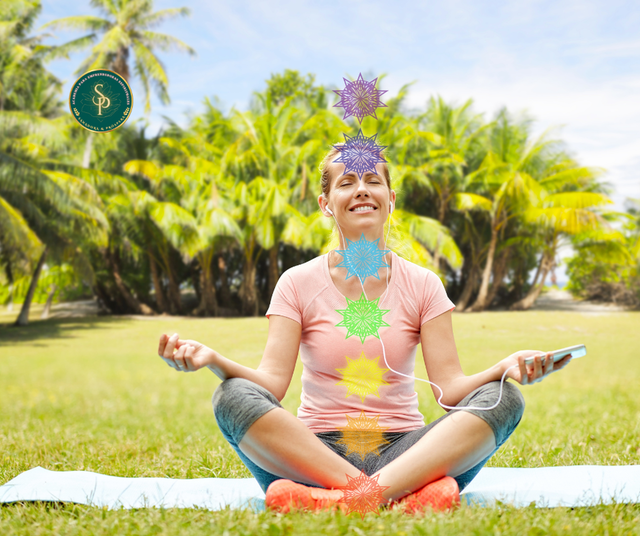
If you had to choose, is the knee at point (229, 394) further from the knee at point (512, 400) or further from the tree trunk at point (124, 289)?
the tree trunk at point (124, 289)

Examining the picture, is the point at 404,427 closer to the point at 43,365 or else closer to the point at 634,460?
the point at 634,460

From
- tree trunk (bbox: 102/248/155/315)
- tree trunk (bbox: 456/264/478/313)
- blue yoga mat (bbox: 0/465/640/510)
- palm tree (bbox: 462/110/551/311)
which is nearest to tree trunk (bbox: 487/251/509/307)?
palm tree (bbox: 462/110/551/311)

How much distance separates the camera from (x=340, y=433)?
1.67 metres

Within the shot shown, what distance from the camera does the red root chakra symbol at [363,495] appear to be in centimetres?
146

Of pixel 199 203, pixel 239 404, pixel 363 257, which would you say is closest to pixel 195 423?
pixel 239 404

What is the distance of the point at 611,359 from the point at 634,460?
6101 mm

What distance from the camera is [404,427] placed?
1.71 m

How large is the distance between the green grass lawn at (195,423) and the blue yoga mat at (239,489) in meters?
0.09

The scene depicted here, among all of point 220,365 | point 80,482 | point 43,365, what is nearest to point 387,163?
point 220,365

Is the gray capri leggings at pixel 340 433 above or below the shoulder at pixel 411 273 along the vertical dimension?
below

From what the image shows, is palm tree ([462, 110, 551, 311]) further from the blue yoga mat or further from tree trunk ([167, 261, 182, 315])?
the blue yoga mat

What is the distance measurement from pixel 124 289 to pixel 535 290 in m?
11.9

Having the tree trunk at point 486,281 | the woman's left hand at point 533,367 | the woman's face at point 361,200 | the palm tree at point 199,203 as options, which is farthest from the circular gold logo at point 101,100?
the tree trunk at point 486,281

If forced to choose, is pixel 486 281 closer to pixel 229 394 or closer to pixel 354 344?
pixel 354 344
